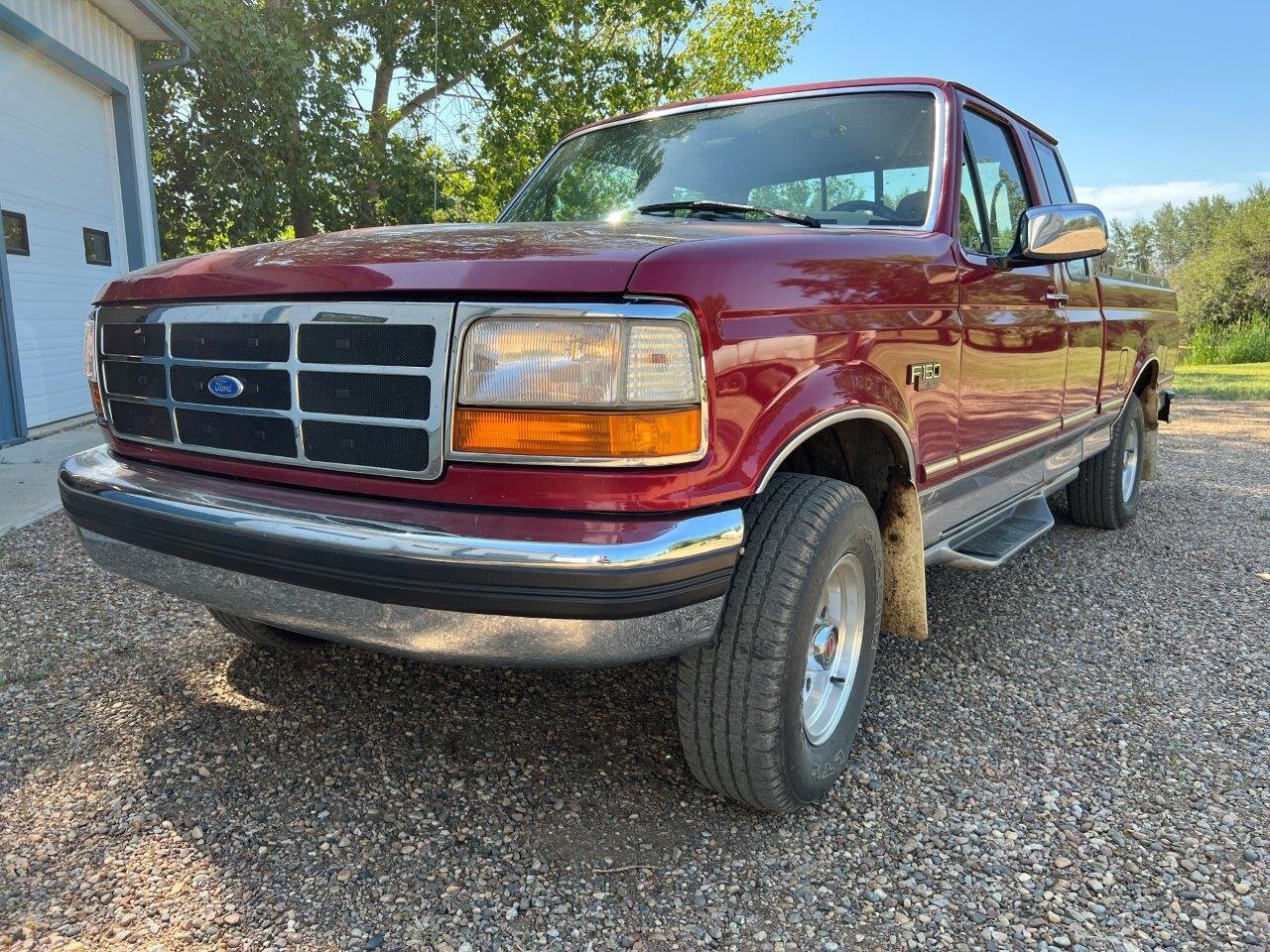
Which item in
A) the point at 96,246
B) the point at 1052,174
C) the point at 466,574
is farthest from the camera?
the point at 96,246

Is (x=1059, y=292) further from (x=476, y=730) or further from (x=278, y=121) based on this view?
(x=278, y=121)

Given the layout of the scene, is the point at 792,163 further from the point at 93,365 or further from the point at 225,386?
the point at 93,365

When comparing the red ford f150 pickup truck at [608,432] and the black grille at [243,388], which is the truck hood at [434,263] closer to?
the red ford f150 pickup truck at [608,432]

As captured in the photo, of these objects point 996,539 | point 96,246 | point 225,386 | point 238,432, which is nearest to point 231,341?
point 225,386

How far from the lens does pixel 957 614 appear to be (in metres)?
3.71

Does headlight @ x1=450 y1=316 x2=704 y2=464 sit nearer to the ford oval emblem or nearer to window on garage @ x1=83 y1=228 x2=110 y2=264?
the ford oval emblem

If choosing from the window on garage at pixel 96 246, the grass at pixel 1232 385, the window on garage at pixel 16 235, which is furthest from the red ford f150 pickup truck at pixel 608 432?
the grass at pixel 1232 385

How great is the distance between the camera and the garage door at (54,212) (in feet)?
22.9

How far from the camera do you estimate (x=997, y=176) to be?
11.2 feet

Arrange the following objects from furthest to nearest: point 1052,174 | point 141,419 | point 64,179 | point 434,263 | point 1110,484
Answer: point 64,179
point 1110,484
point 1052,174
point 141,419
point 434,263

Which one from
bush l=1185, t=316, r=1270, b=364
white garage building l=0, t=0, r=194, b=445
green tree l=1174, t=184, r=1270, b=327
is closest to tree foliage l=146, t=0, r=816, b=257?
white garage building l=0, t=0, r=194, b=445

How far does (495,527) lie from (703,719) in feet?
2.31

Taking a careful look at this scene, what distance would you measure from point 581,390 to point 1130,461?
490cm

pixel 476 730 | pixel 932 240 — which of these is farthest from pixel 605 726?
pixel 932 240
